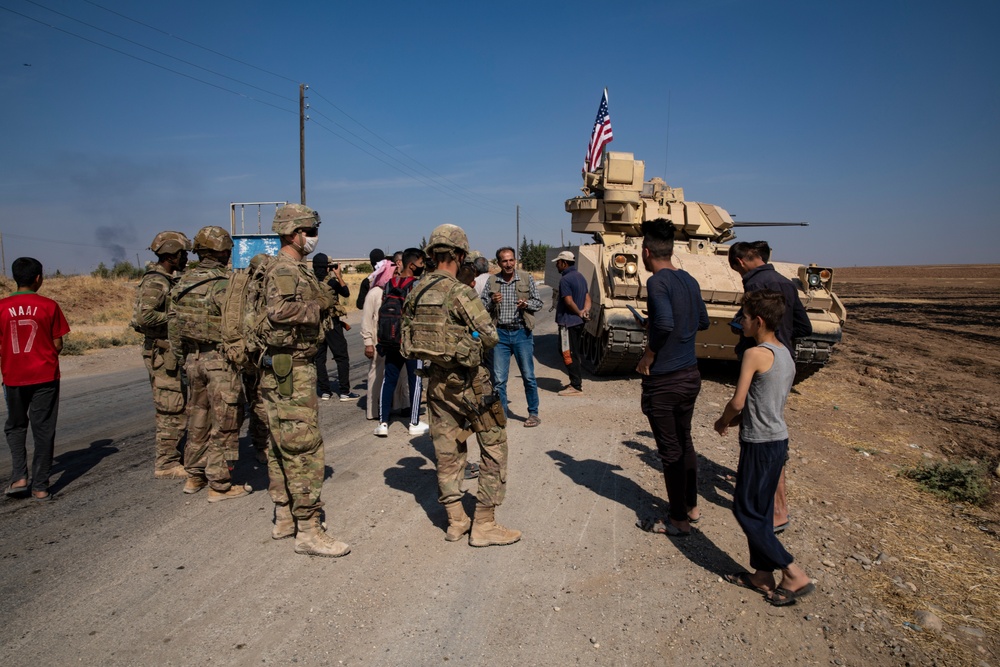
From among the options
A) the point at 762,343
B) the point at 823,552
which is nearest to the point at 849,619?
the point at 823,552

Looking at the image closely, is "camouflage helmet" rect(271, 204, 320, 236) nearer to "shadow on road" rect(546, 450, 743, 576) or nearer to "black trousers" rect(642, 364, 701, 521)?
"black trousers" rect(642, 364, 701, 521)

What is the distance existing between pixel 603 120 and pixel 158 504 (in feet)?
38.8

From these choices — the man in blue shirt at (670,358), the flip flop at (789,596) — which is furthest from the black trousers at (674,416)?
the flip flop at (789,596)

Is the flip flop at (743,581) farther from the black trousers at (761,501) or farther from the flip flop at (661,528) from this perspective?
the flip flop at (661,528)

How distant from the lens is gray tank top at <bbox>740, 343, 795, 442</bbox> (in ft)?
11.0

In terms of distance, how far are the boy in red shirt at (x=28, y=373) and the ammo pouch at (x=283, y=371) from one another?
94.4 inches

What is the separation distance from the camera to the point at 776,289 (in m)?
4.18

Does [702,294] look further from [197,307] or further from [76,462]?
[76,462]

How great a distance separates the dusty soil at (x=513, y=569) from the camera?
3.00 m

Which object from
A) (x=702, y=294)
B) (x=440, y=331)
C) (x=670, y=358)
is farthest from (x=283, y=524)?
(x=702, y=294)

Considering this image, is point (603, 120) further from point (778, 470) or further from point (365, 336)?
point (778, 470)

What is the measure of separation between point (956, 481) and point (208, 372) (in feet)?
20.4

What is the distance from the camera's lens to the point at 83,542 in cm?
412

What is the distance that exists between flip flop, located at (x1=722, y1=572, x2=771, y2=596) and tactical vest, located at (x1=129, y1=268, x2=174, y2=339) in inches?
184
